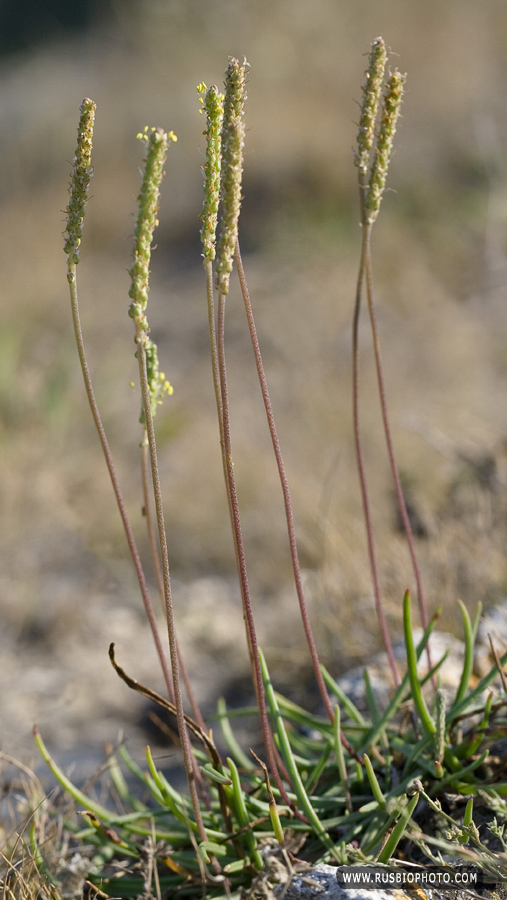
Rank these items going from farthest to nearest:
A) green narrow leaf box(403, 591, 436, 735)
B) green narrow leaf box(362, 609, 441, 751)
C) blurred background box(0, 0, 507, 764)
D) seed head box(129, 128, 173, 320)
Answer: blurred background box(0, 0, 507, 764) → green narrow leaf box(362, 609, 441, 751) → green narrow leaf box(403, 591, 436, 735) → seed head box(129, 128, 173, 320)

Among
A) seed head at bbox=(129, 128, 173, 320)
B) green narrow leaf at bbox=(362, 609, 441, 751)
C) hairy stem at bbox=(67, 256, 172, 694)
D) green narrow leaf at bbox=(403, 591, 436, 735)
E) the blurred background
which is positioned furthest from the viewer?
the blurred background

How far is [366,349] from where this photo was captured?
5.09m

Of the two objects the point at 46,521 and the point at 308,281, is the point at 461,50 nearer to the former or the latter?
the point at 308,281

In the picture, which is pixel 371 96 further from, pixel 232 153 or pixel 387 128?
pixel 232 153

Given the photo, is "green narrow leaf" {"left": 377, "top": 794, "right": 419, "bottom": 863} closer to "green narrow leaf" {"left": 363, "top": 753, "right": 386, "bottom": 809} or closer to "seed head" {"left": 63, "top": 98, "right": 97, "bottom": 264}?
"green narrow leaf" {"left": 363, "top": 753, "right": 386, "bottom": 809}

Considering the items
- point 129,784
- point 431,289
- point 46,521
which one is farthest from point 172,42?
point 129,784

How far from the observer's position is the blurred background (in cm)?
252

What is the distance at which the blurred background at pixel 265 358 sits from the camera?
8.27ft

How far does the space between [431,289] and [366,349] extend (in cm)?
102

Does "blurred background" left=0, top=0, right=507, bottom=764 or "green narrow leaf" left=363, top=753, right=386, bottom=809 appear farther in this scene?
"blurred background" left=0, top=0, right=507, bottom=764

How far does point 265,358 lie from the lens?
17.3 feet

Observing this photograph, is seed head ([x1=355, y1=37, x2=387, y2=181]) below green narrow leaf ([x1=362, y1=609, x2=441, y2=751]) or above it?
above

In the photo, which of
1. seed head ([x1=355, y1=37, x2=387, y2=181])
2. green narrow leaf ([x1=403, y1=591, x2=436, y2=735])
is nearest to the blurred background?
seed head ([x1=355, y1=37, x2=387, y2=181])

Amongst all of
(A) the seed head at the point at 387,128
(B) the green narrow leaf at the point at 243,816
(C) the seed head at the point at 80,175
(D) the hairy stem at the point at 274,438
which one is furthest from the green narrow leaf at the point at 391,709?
(C) the seed head at the point at 80,175
